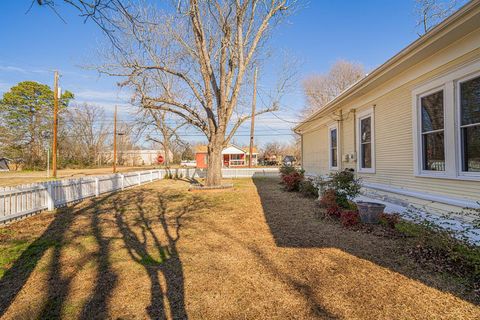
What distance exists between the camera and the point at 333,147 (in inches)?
382

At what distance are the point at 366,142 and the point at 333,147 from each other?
250 cm

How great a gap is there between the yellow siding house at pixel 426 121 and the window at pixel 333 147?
1.70 meters

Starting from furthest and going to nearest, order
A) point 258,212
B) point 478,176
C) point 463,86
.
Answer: point 258,212 < point 463,86 < point 478,176

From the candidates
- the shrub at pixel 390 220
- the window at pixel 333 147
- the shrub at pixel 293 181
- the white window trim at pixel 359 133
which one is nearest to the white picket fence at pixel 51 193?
the shrub at pixel 293 181

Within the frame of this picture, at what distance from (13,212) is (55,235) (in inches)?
75.0

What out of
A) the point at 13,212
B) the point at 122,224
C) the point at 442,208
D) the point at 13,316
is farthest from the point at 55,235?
the point at 442,208

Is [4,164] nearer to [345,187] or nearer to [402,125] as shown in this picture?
[345,187]

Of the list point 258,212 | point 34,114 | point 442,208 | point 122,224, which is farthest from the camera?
point 34,114

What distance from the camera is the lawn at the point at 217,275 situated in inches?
90.2

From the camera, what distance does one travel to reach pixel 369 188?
22.7 feet

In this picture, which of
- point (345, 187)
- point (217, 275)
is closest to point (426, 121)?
point (345, 187)

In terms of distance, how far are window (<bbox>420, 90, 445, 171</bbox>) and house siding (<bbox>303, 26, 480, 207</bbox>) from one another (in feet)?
0.88

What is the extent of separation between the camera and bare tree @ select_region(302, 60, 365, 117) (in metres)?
27.3

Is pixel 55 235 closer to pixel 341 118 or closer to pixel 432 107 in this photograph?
pixel 432 107
